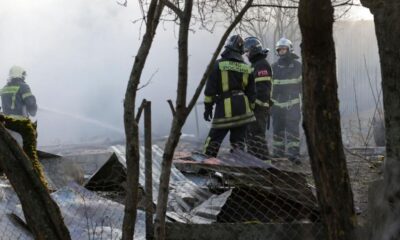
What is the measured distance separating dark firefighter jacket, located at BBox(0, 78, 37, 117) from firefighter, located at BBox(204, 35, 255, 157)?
12.6 ft

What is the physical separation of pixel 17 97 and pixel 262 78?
14.2 ft

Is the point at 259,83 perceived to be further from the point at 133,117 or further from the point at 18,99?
the point at 133,117

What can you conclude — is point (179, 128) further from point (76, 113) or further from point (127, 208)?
point (76, 113)

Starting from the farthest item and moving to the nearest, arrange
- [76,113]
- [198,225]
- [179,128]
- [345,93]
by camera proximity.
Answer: [76,113], [345,93], [198,225], [179,128]

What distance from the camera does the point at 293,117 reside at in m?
9.08

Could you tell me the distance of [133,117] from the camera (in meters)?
2.82

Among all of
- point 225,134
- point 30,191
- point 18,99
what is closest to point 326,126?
point 30,191

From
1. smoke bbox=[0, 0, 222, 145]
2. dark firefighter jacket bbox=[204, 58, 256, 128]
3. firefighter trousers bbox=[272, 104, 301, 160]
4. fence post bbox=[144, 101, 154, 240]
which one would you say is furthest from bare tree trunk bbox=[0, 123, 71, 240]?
smoke bbox=[0, 0, 222, 145]

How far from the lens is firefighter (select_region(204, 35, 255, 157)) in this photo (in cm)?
721

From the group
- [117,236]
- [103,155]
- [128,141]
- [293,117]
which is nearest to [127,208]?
[128,141]

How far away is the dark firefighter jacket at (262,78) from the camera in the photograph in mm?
8156

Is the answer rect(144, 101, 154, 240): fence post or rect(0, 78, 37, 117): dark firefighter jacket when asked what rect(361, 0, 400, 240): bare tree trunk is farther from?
rect(0, 78, 37, 117): dark firefighter jacket

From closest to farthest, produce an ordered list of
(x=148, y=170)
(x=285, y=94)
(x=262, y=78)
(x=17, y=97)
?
(x=148, y=170) → (x=262, y=78) → (x=285, y=94) → (x=17, y=97)

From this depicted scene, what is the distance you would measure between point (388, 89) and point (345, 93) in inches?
830
